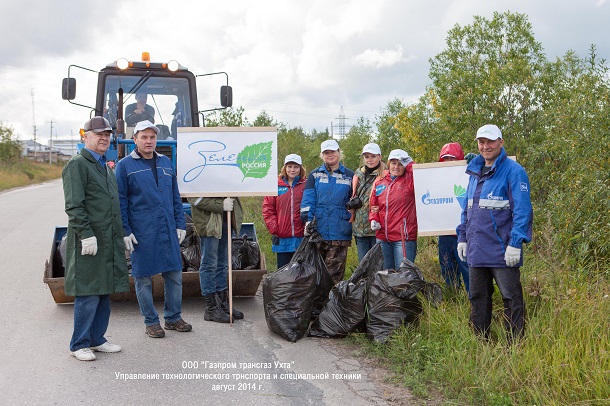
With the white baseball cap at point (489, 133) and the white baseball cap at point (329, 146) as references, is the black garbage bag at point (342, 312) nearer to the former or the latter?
the white baseball cap at point (329, 146)

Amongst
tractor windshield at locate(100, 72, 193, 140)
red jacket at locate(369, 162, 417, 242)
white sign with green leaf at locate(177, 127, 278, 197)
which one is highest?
tractor windshield at locate(100, 72, 193, 140)

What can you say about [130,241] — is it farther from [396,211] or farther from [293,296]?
[396,211]

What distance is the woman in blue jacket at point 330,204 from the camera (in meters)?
6.43

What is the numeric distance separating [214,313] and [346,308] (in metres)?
1.49

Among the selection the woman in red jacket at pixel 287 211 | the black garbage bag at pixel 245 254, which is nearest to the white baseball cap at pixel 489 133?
the woman in red jacket at pixel 287 211

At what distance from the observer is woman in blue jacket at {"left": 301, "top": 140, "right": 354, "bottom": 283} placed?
6.43 metres

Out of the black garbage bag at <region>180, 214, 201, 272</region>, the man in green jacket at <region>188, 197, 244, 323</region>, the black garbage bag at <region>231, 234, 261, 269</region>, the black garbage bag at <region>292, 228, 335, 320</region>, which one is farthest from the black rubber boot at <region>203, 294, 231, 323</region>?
the black garbage bag at <region>292, 228, 335, 320</region>

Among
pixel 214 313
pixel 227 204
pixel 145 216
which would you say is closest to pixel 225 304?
pixel 214 313

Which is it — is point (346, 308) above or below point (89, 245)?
below

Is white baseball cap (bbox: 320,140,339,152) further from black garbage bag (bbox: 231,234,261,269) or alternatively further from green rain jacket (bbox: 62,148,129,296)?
green rain jacket (bbox: 62,148,129,296)

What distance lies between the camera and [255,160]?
6285 mm

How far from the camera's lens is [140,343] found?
17.8 ft

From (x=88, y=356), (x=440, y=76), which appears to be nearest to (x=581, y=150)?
(x=88, y=356)

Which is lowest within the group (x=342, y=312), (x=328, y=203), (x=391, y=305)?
(x=342, y=312)
